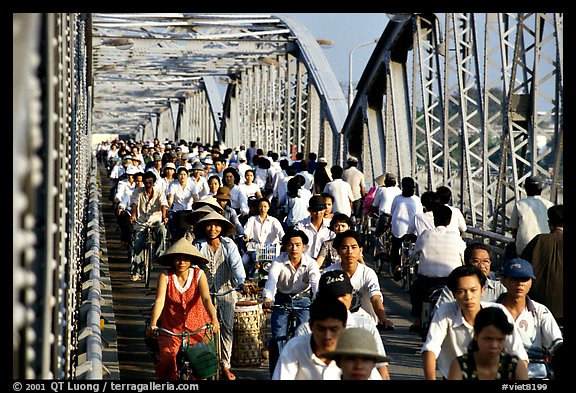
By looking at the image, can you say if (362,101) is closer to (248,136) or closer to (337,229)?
(337,229)

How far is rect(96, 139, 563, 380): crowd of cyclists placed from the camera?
5637 mm

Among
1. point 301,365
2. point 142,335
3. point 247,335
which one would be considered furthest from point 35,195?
point 142,335

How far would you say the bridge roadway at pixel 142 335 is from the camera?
9977mm

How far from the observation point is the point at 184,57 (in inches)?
1812

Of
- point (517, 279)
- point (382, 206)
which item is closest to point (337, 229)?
point (517, 279)

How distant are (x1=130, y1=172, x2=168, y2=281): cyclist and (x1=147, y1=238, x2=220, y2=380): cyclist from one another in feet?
24.9

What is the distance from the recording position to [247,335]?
10258 millimetres

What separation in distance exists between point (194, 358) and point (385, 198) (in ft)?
32.4

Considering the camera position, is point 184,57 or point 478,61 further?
point 184,57

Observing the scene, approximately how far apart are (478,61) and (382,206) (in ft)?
8.33

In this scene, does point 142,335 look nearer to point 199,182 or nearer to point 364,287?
point 364,287

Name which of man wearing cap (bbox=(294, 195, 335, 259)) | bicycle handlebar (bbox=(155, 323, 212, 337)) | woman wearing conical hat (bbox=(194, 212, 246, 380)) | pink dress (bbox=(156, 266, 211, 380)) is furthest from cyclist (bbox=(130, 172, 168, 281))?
bicycle handlebar (bbox=(155, 323, 212, 337))
